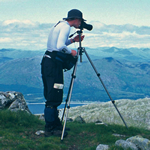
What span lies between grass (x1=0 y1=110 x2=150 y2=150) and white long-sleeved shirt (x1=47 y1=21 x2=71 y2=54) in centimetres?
364

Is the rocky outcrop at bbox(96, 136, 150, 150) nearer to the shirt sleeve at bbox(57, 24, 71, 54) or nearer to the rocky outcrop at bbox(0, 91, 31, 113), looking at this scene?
the shirt sleeve at bbox(57, 24, 71, 54)

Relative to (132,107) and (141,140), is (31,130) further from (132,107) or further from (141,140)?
(132,107)

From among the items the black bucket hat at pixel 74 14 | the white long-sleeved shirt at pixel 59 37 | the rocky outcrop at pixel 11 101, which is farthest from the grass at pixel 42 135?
the black bucket hat at pixel 74 14

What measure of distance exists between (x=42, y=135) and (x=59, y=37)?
173 inches

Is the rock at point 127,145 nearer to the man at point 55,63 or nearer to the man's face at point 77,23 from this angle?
the man at point 55,63

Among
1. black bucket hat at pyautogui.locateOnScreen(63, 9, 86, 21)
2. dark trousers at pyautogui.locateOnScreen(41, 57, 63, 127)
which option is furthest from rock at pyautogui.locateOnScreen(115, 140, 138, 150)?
black bucket hat at pyautogui.locateOnScreen(63, 9, 86, 21)

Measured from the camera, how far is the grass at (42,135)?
7.99 metres

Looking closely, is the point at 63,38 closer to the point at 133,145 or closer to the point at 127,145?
the point at 127,145

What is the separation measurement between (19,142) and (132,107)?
78.5 ft

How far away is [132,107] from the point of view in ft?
98.0

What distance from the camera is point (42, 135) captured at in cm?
970

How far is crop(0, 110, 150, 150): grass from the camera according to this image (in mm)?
7993

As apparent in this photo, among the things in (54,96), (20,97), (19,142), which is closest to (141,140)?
(54,96)

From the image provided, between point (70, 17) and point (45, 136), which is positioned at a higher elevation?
point (70, 17)
